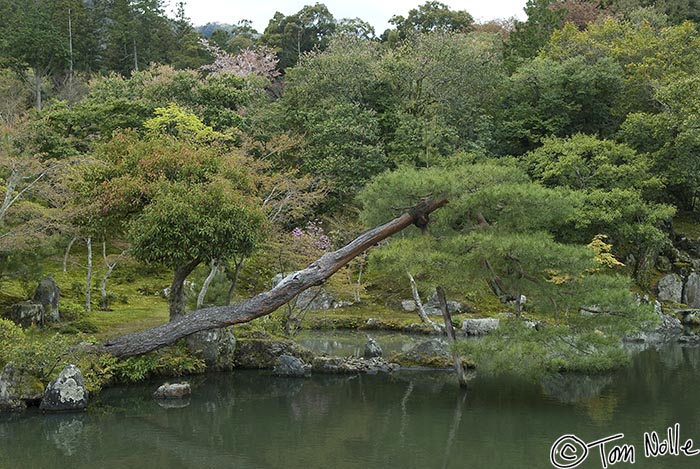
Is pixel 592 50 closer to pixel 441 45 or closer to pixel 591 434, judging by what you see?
pixel 441 45

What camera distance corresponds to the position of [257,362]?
14.3 meters

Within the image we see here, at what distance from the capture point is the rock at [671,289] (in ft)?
77.0

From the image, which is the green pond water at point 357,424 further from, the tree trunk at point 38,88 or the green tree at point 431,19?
the green tree at point 431,19

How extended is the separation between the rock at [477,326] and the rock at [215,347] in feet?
26.9

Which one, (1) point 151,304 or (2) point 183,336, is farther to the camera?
(1) point 151,304

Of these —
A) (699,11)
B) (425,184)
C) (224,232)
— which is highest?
(699,11)

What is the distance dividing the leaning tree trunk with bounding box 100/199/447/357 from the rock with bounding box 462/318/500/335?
26.8 ft

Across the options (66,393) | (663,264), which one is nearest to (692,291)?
(663,264)

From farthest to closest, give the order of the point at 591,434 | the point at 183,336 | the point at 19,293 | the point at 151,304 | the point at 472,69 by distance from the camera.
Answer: the point at 472,69 < the point at 151,304 < the point at 19,293 < the point at 183,336 < the point at 591,434

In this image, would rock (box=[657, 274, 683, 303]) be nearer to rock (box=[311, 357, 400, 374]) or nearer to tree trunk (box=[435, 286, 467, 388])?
rock (box=[311, 357, 400, 374])

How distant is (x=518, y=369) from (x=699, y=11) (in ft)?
105

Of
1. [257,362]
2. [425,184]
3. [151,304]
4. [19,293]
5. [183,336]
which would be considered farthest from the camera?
[151,304]

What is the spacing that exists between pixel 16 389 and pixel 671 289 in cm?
2231

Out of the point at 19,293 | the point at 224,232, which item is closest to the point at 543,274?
the point at 224,232
